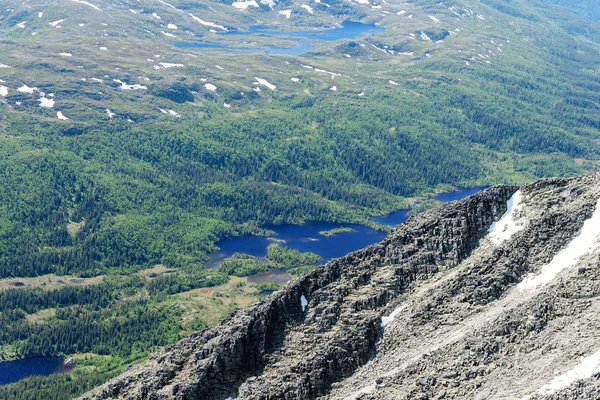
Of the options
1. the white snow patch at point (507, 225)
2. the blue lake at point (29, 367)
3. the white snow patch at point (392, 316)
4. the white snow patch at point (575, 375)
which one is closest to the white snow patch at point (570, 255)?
the white snow patch at point (507, 225)

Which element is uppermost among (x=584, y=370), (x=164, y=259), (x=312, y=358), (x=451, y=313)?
(x=584, y=370)

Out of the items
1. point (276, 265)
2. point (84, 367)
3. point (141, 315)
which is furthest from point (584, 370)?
point (276, 265)

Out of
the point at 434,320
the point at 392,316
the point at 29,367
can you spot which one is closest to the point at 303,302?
the point at 392,316

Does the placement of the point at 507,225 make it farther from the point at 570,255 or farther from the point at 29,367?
the point at 29,367

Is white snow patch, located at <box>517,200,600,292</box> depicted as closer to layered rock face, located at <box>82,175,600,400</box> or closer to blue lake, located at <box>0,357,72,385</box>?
layered rock face, located at <box>82,175,600,400</box>

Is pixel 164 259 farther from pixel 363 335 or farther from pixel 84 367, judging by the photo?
pixel 363 335
